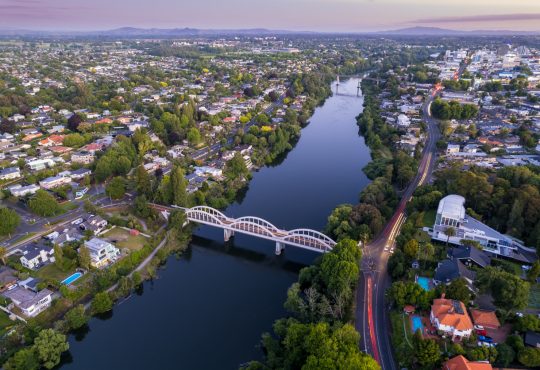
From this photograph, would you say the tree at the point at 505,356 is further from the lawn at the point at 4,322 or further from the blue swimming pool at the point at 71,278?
the lawn at the point at 4,322

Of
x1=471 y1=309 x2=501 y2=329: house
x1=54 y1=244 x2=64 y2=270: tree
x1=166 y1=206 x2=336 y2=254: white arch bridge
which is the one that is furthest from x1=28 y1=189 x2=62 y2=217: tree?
x1=471 y1=309 x2=501 y2=329: house

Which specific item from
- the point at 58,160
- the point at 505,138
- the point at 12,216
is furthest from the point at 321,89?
the point at 12,216

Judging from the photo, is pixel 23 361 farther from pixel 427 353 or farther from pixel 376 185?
pixel 376 185

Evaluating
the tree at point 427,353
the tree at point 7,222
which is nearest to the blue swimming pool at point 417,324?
the tree at point 427,353

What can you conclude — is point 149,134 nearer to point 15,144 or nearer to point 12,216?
point 15,144

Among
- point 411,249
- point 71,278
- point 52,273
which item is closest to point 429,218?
point 411,249

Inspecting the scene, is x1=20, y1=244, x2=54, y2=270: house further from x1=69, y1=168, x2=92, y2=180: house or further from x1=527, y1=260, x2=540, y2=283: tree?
x1=527, y1=260, x2=540, y2=283: tree
